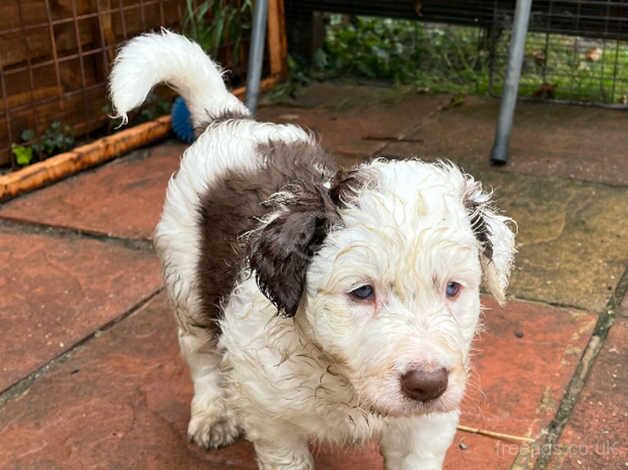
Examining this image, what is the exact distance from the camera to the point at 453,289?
2250 millimetres

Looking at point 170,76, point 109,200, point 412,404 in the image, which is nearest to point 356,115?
point 109,200

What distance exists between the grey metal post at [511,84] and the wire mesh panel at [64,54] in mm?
1982

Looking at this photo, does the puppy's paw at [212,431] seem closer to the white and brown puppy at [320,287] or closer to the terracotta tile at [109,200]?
the white and brown puppy at [320,287]

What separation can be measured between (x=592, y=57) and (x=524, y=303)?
382cm

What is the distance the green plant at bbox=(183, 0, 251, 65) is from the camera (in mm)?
6180

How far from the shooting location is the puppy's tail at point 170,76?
321 centimetres

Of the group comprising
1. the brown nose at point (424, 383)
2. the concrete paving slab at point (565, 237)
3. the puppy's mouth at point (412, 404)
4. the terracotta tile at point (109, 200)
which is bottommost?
the terracotta tile at point (109, 200)

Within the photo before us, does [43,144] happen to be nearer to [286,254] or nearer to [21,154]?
[21,154]

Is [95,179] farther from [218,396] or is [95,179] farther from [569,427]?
[569,427]

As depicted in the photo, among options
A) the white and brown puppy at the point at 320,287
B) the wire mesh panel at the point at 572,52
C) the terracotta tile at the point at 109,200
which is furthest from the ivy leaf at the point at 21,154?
the wire mesh panel at the point at 572,52

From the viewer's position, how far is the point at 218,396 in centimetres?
314

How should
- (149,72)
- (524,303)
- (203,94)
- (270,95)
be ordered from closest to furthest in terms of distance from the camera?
(149,72), (203,94), (524,303), (270,95)

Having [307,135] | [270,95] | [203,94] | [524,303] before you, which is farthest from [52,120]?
[524,303]

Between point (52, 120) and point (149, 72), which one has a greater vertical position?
point (149, 72)
